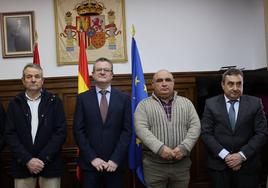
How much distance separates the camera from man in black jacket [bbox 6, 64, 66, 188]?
124 inches

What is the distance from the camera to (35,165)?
310 centimetres

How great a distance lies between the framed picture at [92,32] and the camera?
510cm

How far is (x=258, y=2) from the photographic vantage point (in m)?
5.13

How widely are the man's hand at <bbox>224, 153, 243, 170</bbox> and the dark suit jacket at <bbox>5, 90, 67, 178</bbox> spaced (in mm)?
1346

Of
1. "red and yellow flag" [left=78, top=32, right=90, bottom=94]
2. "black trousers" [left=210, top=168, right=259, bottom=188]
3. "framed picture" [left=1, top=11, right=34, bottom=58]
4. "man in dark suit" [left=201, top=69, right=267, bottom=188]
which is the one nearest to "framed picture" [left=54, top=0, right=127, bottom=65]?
"framed picture" [left=1, top=11, right=34, bottom=58]

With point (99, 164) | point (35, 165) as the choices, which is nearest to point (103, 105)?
point (99, 164)

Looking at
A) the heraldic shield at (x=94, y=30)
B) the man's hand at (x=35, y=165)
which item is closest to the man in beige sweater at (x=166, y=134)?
the man's hand at (x=35, y=165)

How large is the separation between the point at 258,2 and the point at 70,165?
3.14m

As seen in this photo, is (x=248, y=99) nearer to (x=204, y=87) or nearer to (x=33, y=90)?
(x=204, y=87)

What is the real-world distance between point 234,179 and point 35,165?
1592 mm

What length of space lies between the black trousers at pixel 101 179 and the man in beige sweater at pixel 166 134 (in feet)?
0.91

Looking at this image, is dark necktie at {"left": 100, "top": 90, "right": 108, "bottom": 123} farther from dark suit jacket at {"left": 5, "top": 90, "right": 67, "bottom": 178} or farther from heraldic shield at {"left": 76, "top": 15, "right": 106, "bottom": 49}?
heraldic shield at {"left": 76, "top": 15, "right": 106, "bottom": 49}

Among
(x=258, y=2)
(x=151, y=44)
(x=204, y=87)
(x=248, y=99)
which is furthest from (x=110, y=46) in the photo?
(x=248, y=99)

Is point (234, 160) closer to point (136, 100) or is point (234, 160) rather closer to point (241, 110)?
point (241, 110)
